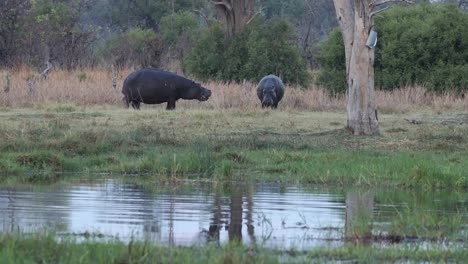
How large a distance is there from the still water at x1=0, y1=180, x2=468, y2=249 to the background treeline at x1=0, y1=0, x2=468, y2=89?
54.3 feet

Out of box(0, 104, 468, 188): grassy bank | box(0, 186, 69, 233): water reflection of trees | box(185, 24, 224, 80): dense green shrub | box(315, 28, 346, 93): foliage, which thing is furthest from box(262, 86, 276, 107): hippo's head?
box(0, 186, 69, 233): water reflection of trees

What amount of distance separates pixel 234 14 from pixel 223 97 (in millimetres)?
9404

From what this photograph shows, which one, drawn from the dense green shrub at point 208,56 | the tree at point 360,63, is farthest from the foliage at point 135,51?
the tree at point 360,63

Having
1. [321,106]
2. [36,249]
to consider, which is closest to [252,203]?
[36,249]

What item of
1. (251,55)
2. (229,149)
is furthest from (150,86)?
(229,149)

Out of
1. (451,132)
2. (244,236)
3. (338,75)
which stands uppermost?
(338,75)

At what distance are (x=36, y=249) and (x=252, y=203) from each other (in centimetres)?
393

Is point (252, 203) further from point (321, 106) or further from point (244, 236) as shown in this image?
point (321, 106)

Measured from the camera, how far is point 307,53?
4316 centimetres

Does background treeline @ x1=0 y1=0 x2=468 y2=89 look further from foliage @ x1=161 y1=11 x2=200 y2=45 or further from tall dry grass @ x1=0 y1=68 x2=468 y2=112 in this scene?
tall dry grass @ x1=0 y1=68 x2=468 y2=112

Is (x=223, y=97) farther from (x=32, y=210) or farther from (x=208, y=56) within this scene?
(x=32, y=210)

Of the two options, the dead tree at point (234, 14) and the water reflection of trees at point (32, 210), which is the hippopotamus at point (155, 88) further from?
the water reflection of trees at point (32, 210)

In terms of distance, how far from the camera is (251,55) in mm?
30500

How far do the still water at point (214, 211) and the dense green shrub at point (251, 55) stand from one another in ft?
61.5
